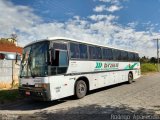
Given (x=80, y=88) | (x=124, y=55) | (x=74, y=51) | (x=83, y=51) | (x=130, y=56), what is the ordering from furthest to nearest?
1. (x=130, y=56)
2. (x=124, y=55)
3. (x=83, y=51)
4. (x=80, y=88)
5. (x=74, y=51)

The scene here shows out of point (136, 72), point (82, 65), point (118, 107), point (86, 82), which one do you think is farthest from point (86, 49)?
point (136, 72)

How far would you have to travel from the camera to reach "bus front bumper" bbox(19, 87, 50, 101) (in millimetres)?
9367

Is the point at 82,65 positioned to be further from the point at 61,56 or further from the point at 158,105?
the point at 158,105

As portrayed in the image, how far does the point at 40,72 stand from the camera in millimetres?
9602

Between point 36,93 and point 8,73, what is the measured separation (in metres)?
6.82

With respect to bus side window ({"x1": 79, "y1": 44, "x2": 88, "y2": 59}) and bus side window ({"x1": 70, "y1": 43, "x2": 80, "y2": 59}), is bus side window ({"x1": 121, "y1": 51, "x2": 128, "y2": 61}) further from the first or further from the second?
bus side window ({"x1": 70, "y1": 43, "x2": 80, "y2": 59})

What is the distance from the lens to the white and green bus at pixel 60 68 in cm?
958

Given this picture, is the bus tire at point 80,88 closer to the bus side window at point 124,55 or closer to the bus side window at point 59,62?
the bus side window at point 59,62

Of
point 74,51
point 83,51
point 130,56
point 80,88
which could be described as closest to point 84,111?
point 80,88

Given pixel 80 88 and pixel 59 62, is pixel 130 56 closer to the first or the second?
pixel 80 88

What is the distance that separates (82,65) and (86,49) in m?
1.11

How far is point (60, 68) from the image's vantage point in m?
10.2

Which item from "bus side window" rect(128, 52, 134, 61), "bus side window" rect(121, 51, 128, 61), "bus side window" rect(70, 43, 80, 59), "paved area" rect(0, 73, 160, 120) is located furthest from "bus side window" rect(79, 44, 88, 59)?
"bus side window" rect(128, 52, 134, 61)

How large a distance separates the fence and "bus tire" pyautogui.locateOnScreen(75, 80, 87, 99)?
632 centimetres
